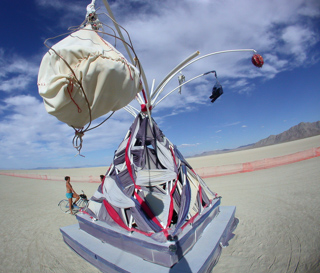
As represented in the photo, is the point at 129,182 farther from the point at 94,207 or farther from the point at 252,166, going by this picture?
the point at 252,166

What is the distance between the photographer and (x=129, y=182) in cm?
467

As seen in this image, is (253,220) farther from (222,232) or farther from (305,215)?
(222,232)

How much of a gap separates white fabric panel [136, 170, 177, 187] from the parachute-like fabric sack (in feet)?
9.00

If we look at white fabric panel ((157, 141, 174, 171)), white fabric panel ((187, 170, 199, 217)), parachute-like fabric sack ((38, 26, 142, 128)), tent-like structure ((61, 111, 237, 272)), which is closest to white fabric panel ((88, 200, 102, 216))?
tent-like structure ((61, 111, 237, 272))

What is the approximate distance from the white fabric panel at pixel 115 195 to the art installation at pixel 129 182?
0.02 metres

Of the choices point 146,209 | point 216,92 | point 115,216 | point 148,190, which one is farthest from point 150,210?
point 216,92

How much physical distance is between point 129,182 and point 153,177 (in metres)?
0.70

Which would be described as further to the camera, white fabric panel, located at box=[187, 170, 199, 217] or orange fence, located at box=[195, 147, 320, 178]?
orange fence, located at box=[195, 147, 320, 178]

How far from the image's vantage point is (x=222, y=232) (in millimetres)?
4531

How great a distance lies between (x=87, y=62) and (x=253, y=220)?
22.6 feet

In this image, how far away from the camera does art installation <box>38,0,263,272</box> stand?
6.06 ft

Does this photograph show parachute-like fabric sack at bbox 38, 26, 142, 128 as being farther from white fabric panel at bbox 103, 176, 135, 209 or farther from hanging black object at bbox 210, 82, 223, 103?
hanging black object at bbox 210, 82, 223, 103

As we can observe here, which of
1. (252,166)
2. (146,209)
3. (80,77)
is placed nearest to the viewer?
(80,77)

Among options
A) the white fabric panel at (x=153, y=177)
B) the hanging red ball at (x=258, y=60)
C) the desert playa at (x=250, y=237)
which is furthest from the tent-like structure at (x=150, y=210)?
the hanging red ball at (x=258, y=60)
